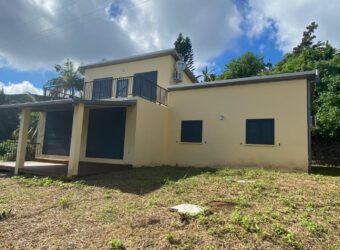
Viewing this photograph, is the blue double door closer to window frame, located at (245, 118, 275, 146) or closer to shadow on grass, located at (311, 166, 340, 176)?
window frame, located at (245, 118, 275, 146)

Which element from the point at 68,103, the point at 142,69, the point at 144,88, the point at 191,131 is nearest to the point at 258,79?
the point at 191,131

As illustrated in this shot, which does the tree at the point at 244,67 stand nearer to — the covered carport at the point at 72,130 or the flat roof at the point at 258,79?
the flat roof at the point at 258,79

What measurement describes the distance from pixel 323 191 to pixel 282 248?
386cm

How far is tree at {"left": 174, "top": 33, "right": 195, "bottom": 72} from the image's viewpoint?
32706mm

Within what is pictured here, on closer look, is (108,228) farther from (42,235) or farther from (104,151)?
(104,151)

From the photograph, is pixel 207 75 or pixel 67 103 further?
pixel 207 75

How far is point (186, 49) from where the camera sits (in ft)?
108

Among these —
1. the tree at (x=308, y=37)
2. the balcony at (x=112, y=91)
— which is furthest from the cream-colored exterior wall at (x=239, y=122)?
the tree at (x=308, y=37)

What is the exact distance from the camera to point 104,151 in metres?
12.5

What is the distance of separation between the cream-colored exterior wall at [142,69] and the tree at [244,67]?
425 inches

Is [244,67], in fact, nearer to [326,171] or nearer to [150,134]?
[326,171]

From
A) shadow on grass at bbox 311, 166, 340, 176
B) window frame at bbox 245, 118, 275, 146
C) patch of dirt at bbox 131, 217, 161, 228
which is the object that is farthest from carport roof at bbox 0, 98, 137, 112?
shadow on grass at bbox 311, 166, 340, 176

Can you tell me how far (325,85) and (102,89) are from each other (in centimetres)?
1525

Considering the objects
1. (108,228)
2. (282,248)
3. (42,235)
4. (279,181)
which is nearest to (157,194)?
(108,228)
